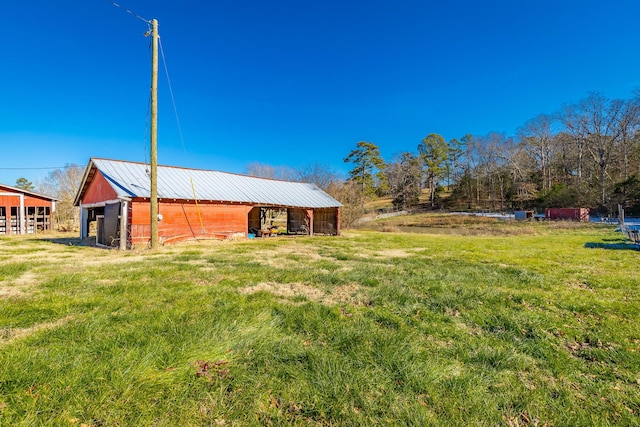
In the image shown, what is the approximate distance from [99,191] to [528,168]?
57.8 meters

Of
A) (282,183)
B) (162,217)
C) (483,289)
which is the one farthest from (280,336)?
(282,183)

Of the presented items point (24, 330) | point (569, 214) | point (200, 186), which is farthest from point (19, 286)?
point (569, 214)

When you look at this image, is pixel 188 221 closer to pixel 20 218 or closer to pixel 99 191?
pixel 99 191

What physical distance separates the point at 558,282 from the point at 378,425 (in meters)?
6.20

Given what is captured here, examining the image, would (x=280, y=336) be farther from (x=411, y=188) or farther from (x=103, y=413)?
(x=411, y=188)

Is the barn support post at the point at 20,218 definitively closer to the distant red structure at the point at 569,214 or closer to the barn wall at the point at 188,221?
the barn wall at the point at 188,221

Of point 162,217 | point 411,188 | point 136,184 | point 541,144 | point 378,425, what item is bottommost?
point 378,425

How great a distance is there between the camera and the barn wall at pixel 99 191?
559 inches

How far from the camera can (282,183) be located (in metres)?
22.7

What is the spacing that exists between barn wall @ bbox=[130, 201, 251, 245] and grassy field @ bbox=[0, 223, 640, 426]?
7.47 m

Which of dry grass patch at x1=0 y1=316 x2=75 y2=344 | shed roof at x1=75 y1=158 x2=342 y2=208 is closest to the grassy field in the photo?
dry grass patch at x1=0 y1=316 x2=75 y2=344

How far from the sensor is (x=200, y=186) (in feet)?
55.1

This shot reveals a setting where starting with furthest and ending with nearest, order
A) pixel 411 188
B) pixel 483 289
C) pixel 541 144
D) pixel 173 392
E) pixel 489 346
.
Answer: pixel 411 188 < pixel 541 144 < pixel 483 289 < pixel 489 346 < pixel 173 392

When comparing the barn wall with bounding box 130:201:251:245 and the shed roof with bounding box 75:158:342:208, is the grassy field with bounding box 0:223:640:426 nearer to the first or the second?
the barn wall with bounding box 130:201:251:245
